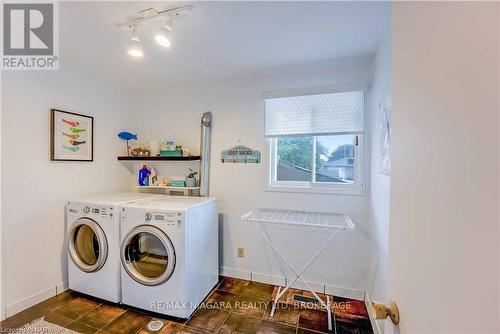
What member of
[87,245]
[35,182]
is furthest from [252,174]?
[35,182]

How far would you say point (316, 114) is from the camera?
2279 millimetres

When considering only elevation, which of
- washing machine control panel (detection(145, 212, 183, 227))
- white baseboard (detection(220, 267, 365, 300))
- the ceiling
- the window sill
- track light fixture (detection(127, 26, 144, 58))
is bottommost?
white baseboard (detection(220, 267, 365, 300))

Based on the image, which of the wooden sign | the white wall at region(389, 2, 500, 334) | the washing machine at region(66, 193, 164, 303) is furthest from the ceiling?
the washing machine at region(66, 193, 164, 303)

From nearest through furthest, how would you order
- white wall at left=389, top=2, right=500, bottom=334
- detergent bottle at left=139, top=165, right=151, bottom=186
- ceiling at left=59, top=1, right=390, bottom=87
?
white wall at left=389, top=2, right=500, bottom=334, ceiling at left=59, top=1, right=390, bottom=87, detergent bottle at left=139, top=165, right=151, bottom=186

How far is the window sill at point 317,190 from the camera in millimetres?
2191

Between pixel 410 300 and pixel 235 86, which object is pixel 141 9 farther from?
pixel 410 300

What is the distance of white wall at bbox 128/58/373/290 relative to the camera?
2207 mm

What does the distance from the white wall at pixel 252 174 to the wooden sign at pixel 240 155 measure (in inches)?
2.3

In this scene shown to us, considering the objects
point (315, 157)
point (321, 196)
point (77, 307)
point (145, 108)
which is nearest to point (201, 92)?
point (145, 108)

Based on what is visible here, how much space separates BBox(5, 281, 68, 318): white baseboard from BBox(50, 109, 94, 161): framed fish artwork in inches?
50.3

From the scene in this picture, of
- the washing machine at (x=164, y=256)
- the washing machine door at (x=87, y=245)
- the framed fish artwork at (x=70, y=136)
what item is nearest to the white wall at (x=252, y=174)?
the washing machine at (x=164, y=256)

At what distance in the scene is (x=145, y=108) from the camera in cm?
303

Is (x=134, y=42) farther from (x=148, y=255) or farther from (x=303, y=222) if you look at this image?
(x=303, y=222)

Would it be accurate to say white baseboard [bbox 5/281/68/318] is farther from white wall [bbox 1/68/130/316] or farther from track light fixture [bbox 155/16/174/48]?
track light fixture [bbox 155/16/174/48]
